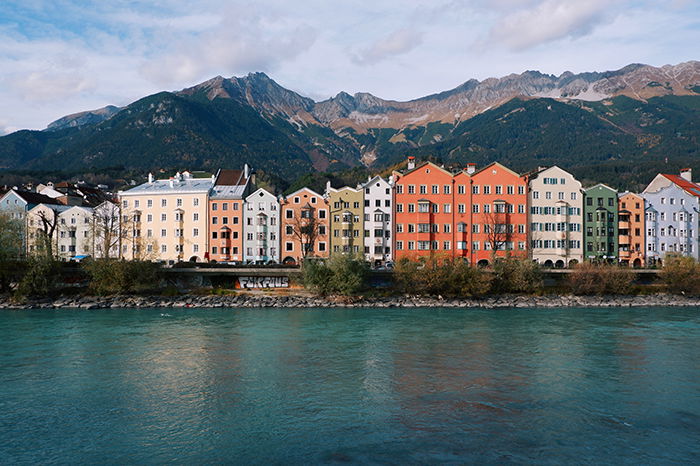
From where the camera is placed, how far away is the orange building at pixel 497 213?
71.2m

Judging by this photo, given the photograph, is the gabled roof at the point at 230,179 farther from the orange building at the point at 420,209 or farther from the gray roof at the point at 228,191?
the orange building at the point at 420,209

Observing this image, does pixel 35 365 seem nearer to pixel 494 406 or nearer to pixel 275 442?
pixel 275 442

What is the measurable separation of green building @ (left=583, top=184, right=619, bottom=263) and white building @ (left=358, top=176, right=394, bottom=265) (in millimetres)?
27815

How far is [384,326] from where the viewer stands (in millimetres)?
40000

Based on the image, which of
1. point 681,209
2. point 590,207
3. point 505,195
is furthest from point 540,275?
point 681,209

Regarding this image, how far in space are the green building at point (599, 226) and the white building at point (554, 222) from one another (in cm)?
124

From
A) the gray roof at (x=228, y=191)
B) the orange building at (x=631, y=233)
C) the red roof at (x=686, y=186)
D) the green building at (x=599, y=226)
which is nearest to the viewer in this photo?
the gray roof at (x=228, y=191)

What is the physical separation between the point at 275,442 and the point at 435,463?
5.23 m

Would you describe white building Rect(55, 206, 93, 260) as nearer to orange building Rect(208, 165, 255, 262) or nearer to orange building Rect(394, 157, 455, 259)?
orange building Rect(208, 165, 255, 262)

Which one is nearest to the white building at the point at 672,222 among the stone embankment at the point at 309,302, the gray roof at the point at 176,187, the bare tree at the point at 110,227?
the stone embankment at the point at 309,302

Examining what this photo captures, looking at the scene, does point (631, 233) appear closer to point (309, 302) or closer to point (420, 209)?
point (420, 209)

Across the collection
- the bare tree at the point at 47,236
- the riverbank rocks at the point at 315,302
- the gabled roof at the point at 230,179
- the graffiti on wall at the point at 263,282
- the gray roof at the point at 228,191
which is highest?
the gabled roof at the point at 230,179

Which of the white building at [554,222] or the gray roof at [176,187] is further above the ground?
the gray roof at [176,187]

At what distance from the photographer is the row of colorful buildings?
233 feet
